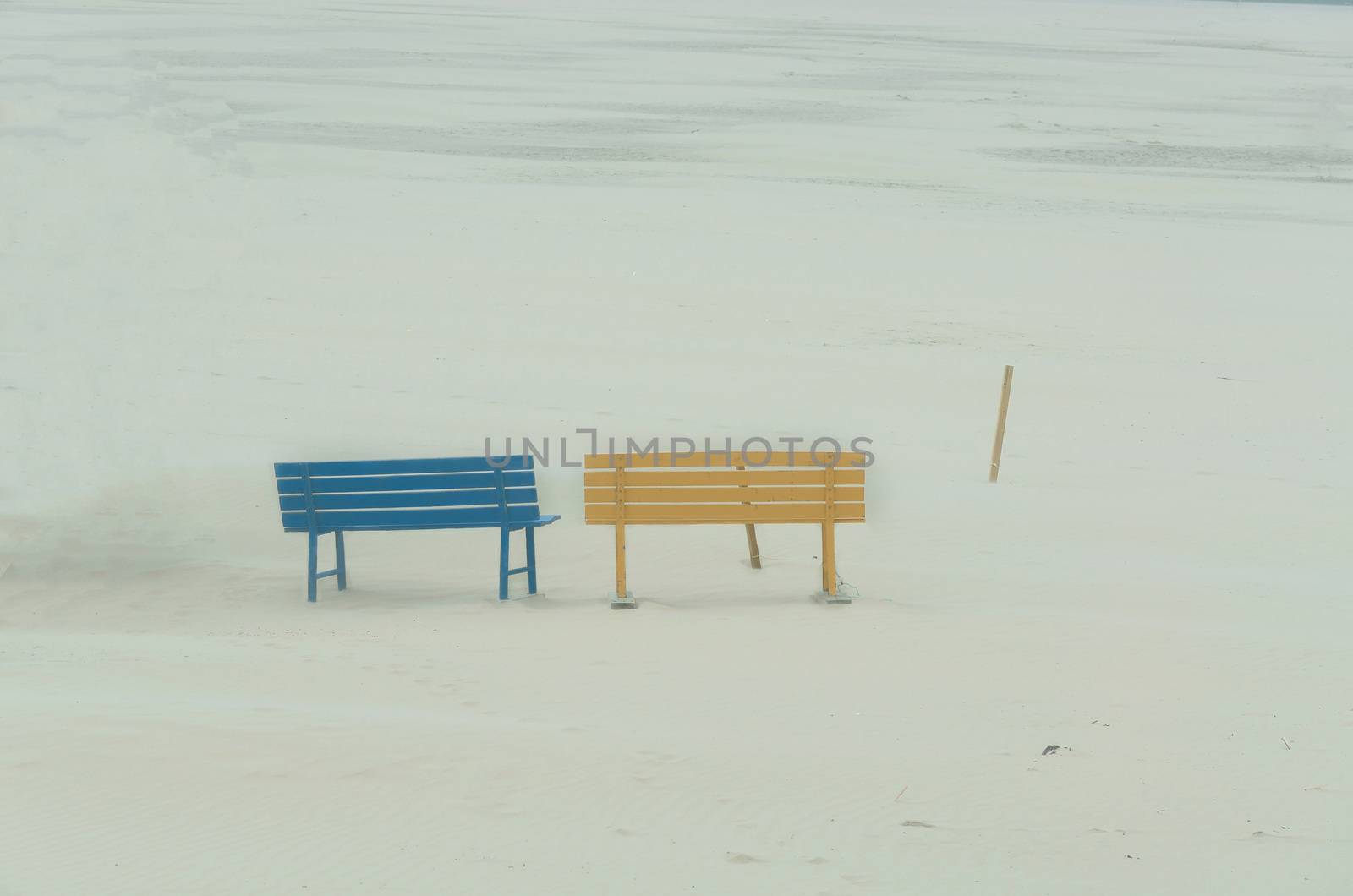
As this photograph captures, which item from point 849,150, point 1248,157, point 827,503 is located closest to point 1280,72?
point 1248,157

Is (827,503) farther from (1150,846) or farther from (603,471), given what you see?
(1150,846)

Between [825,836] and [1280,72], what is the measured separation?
56963 millimetres

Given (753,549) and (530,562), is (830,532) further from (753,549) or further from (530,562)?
(530,562)

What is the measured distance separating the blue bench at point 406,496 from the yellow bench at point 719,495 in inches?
20.2

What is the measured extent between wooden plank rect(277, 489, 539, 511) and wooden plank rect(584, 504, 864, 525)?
53 centimetres

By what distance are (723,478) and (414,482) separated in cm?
192

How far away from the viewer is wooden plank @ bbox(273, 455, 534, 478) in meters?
9.67

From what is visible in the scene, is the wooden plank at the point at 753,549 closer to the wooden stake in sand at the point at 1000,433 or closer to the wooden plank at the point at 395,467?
the wooden plank at the point at 395,467

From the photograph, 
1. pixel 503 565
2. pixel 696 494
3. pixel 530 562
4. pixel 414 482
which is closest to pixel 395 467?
pixel 414 482

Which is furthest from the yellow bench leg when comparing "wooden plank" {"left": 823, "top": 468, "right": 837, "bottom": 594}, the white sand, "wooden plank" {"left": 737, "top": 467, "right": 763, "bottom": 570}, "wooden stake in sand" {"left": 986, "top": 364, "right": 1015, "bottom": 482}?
"wooden stake in sand" {"left": 986, "top": 364, "right": 1015, "bottom": 482}

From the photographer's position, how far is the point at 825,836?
19.6ft

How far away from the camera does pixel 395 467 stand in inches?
383

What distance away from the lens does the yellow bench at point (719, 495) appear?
949cm

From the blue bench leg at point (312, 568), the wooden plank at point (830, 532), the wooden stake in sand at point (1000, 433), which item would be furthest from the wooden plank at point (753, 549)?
the wooden stake in sand at point (1000, 433)
